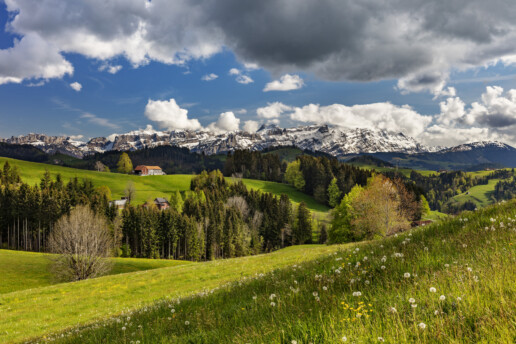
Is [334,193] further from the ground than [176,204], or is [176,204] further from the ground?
[334,193]

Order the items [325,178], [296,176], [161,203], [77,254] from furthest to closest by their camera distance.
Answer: [296,176]
[325,178]
[161,203]
[77,254]

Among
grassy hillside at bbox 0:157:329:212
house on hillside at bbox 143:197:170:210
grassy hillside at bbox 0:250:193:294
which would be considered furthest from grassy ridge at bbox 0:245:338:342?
grassy hillside at bbox 0:157:329:212

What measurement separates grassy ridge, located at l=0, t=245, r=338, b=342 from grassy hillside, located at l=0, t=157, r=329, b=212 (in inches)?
4797

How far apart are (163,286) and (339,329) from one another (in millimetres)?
24386

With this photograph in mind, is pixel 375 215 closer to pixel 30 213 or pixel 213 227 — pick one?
pixel 213 227

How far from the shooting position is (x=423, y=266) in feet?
17.0

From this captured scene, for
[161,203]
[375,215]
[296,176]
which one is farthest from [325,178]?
[375,215]

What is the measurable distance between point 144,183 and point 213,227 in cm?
9147

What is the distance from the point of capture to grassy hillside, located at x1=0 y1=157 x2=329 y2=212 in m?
152

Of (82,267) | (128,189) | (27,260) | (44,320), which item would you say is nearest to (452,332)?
(44,320)

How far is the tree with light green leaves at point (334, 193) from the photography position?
152 meters

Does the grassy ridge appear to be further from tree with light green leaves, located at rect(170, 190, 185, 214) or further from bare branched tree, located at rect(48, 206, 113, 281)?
tree with light green leaves, located at rect(170, 190, 185, 214)

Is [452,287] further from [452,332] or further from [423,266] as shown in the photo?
[423,266]

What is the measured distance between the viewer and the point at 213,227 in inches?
4225
